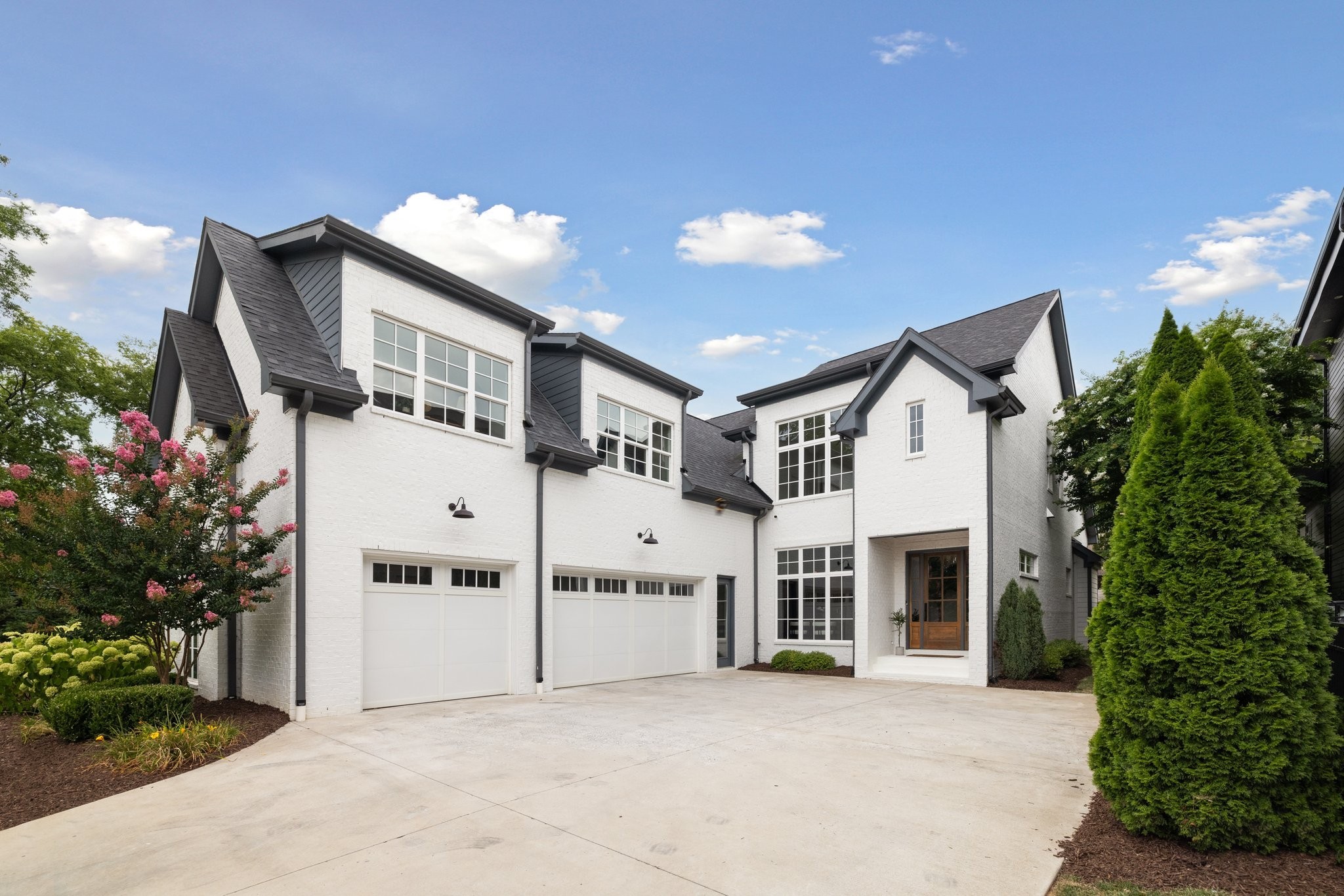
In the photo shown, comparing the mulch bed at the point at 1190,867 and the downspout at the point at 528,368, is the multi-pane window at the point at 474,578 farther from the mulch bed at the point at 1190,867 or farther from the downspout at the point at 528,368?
the mulch bed at the point at 1190,867

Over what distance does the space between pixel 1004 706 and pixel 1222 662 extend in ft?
24.0

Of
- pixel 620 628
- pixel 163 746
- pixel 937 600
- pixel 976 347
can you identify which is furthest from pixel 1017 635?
pixel 163 746

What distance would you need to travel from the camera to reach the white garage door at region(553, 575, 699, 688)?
13.6 meters

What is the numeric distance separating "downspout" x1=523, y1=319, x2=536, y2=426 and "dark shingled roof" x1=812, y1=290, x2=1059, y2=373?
25.3 ft

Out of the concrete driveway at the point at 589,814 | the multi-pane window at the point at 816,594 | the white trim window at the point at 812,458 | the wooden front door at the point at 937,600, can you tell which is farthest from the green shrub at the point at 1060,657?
the concrete driveway at the point at 589,814

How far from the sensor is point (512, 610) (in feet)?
40.8

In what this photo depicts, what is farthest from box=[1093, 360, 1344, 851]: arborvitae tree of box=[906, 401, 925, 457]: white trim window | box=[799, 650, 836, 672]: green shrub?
box=[799, 650, 836, 672]: green shrub

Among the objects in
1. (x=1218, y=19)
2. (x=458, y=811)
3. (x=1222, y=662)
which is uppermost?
(x=1218, y=19)

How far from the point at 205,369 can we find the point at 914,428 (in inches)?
514

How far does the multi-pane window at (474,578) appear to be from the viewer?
38.4ft

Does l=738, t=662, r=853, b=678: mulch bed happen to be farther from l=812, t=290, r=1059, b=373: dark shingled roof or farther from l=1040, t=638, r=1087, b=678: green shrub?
l=812, t=290, r=1059, b=373: dark shingled roof

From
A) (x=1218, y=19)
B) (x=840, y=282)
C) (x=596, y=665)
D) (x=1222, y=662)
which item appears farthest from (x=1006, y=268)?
(x=1222, y=662)

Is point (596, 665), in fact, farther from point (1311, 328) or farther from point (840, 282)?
point (1311, 328)

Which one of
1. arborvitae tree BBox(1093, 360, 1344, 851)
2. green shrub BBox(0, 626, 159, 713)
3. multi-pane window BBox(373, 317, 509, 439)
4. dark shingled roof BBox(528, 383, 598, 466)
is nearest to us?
arborvitae tree BBox(1093, 360, 1344, 851)
